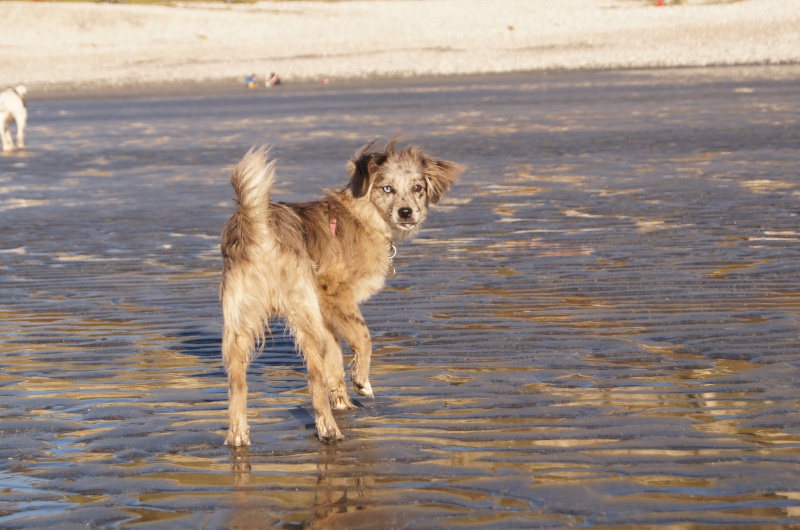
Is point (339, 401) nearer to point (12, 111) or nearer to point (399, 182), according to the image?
point (399, 182)

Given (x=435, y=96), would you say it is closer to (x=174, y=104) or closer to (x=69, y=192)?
(x=174, y=104)

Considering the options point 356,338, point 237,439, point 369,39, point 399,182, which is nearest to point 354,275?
point 356,338

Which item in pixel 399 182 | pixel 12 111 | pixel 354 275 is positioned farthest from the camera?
pixel 12 111

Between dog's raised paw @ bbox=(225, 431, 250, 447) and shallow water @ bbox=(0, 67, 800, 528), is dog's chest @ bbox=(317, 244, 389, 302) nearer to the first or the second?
shallow water @ bbox=(0, 67, 800, 528)

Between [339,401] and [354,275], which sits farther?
[354,275]

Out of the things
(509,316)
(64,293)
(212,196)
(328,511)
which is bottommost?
(328,511)

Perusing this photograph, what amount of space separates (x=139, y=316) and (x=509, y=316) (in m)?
2.95

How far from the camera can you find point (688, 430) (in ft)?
19.8

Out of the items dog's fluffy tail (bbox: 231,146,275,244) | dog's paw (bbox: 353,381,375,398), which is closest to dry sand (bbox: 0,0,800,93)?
dog's paw (bbox: 353,381,375,398)

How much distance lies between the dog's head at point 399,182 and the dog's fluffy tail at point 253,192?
1.42 m

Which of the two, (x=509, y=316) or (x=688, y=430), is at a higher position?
(x=509, y=316)

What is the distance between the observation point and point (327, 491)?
5.50m

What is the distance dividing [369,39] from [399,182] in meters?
49.4

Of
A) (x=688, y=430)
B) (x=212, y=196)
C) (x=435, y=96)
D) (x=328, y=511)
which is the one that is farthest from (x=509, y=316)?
(x=435, y=96)
